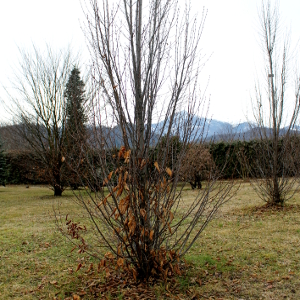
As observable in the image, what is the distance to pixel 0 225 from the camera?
286 inches

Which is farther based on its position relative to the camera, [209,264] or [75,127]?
[75,127]

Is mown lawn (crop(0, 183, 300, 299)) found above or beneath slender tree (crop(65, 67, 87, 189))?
beneath

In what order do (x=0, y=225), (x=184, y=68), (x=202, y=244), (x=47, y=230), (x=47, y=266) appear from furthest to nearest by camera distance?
1. (x=0, y=225)
2. (x=47, y=230)
3. (x=202, y=244)
4. (x=47, y=266)
5. (x=184, y=68)

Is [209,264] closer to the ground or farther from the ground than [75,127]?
closer to the ground

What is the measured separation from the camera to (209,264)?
3.90 metres

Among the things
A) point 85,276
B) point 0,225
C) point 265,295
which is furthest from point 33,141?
point 265,295

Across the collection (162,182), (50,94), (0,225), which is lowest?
(0,225)

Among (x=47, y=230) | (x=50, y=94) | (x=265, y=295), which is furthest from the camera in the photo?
→ (x=50, y=94)

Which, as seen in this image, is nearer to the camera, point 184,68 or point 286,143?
point 184,68

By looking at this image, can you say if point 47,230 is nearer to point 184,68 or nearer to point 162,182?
point 162,182

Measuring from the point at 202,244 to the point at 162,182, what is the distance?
2.32 meters

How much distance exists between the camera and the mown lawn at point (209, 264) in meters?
3.17

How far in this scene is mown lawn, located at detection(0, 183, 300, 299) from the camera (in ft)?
10.4

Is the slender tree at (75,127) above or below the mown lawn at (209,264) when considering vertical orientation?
above
